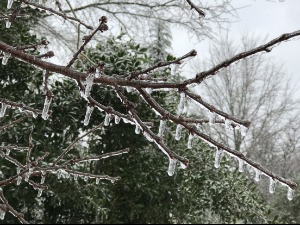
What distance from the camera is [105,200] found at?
4.31 m

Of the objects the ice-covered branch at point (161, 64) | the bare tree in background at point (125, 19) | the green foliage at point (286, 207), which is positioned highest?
the bare tree in background at point (125, 19)

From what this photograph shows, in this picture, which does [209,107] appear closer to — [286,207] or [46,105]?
[46,105]

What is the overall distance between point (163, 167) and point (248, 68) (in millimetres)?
9401

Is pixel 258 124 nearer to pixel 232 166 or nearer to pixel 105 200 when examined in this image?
pixel 232 166

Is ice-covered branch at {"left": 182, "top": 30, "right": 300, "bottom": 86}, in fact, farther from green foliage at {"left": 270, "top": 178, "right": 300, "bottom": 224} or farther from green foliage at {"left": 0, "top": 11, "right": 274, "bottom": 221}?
green foliage at {"left": 270, "top": 178, "right": 300, "bottom": 224}

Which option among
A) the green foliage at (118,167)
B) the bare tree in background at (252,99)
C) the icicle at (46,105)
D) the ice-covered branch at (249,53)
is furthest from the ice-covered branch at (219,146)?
the bare tree in background at (252,99)

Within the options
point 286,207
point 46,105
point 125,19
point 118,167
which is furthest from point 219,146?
point 286,207

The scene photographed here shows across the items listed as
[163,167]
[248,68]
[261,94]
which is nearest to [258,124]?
[261,94]

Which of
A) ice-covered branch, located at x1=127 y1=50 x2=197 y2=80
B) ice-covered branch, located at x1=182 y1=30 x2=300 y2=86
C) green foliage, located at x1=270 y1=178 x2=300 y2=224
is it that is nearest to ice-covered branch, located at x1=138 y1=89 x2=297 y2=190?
ice-covered branch, located at x1=127 y1=50 x2=197 y2=80

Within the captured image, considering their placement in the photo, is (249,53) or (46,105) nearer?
(249,53)

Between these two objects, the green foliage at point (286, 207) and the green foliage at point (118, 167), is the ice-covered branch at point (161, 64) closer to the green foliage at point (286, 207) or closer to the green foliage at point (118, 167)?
the green foliage at point (118, 167)

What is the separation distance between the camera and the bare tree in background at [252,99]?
1231 cm

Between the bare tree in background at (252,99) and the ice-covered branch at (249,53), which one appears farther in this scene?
the bare tree in background at (252,99)

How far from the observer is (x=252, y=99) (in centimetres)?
1431
